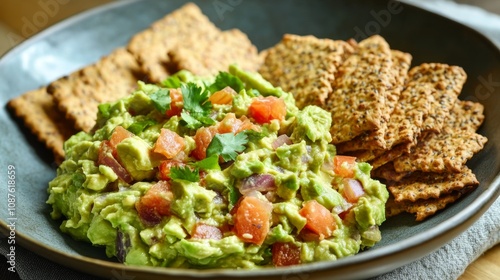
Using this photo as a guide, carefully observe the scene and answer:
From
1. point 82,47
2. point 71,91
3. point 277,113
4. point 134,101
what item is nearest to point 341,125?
point 277,113

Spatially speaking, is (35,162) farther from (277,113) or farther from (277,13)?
(277,13)

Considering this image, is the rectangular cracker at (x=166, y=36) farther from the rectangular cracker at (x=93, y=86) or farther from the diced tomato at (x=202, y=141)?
the diced tomato at (x=202, y=141)

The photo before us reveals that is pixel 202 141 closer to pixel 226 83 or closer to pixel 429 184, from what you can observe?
pixel 226 83

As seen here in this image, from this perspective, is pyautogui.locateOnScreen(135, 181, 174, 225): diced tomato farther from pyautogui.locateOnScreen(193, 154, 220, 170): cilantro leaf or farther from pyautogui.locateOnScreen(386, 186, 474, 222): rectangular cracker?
pyautogui.locateOnScreen(386, 186, 474, 222): rectangular cracker

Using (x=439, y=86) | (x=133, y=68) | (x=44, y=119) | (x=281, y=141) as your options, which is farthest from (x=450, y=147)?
(x=44, y=119)

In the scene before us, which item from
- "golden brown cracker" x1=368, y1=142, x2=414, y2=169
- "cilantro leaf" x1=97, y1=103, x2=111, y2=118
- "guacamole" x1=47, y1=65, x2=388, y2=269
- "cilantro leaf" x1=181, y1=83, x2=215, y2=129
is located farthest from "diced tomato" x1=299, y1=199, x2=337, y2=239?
"cilantro leaf" x1=97, y1=103, x2=111, y2=118

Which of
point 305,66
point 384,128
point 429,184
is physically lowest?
point 429,184
